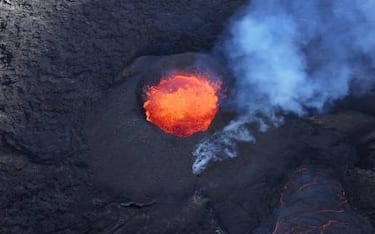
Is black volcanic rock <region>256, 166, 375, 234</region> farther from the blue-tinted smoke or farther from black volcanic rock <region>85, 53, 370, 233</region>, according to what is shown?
the blue-tinted smoke

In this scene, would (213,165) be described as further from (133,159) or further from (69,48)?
(69,48)

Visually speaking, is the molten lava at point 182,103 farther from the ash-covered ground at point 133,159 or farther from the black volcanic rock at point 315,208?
the black volcanic rock at point 315,208

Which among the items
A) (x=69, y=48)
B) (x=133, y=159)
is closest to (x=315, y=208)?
(x=133, y=159)

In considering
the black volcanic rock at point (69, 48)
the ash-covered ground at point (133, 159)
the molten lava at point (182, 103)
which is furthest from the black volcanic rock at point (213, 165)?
the black volcanic rock at point (69, 48)

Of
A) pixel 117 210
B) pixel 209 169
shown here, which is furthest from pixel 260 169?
pixel 117 210

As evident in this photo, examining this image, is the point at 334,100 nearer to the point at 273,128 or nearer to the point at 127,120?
the point at 273,128

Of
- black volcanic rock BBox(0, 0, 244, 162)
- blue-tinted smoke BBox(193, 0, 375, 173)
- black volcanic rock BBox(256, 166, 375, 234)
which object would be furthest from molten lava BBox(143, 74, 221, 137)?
black volcanic rock BBox(256, 166, 375, 234)
